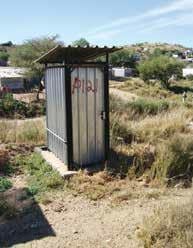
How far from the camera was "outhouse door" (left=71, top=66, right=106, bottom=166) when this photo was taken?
7609 millimetres

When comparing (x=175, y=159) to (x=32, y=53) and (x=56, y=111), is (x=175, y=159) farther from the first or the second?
(x=32, y=53)

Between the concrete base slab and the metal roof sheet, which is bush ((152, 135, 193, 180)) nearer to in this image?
the concrete base slab

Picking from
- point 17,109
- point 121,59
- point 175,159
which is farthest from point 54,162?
point 121,59

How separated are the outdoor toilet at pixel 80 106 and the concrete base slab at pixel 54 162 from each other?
114mm

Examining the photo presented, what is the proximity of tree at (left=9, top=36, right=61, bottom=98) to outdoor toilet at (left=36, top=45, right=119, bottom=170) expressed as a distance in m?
18.6

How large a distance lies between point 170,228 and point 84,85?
3795 mm

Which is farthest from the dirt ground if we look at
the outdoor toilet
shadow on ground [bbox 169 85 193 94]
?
shadow on ground [bbox 169 85 193 94]

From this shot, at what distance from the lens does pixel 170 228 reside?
457 cm

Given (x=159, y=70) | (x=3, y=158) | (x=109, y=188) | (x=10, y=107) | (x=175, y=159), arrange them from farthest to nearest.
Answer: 1. (x=159, y=70)
2. (x=10, y=107)
3. (x=3, y=158)
4. (x=175, y=159)
5. (x=109, y=188)

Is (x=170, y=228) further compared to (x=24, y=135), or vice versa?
(x=24, y=135)

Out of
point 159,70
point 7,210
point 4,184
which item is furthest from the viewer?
point 159,70

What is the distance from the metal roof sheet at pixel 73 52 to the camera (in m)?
7.38

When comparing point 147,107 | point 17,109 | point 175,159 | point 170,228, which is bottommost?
point 170,228

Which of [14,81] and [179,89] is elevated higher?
[14,81]
